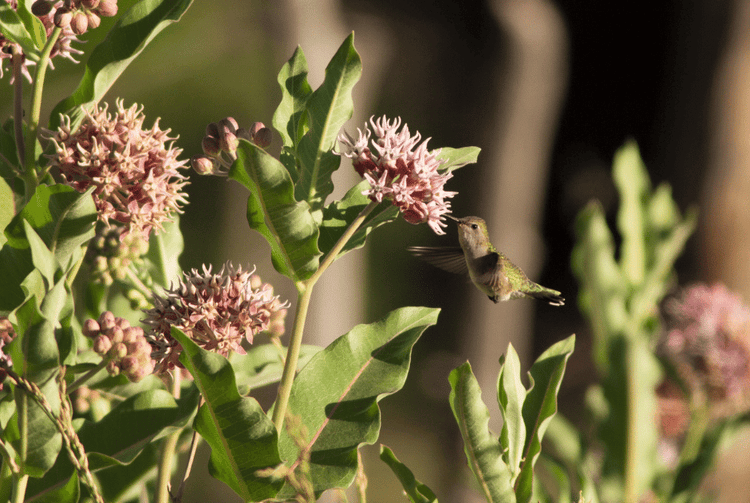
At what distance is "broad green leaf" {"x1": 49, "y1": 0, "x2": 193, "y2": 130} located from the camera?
2.19 feet

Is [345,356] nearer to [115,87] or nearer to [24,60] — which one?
[24,60]

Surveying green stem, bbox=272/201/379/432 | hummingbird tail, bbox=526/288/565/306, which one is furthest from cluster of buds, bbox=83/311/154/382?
hummingbird tail, bbox=526/288/565/306

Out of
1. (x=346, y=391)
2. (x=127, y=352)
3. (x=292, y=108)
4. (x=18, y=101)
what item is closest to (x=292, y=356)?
(x=346, y=391)

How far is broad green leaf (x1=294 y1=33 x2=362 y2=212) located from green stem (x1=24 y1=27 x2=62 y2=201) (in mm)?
262

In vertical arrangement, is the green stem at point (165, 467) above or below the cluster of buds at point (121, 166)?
below

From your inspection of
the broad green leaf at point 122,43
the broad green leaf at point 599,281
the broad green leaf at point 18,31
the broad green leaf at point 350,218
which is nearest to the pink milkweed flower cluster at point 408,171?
the broad green leaf at point 350,218

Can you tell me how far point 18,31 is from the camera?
66 cm

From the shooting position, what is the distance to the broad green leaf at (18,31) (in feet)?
2.12

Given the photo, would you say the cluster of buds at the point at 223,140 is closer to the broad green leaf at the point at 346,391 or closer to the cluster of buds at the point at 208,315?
the cluster of buds at the point at 208,315

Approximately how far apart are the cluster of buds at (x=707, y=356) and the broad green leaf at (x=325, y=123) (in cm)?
150

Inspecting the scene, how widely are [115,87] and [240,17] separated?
2.33 meters

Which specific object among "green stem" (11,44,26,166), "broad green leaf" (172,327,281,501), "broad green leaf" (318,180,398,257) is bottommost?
"broad green leaf" (172,327,281,501)

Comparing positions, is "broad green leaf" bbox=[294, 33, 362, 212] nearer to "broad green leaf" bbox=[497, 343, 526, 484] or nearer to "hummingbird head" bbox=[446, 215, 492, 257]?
"broad green leaf" bbox=[497, 343, 526, 484]

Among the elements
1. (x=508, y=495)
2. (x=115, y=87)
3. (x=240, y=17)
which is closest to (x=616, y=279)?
(x=508, y=495)
